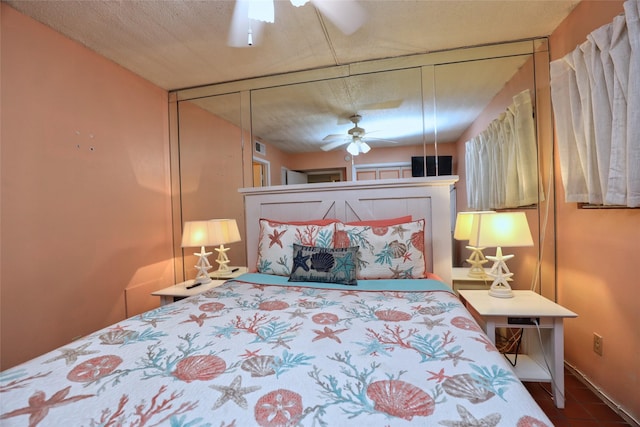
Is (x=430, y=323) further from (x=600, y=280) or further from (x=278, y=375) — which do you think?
(x=600, y=280)

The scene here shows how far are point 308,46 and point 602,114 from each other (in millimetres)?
1984

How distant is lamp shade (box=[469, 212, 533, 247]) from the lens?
5.63ft

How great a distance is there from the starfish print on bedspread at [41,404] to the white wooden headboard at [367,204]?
193 cm

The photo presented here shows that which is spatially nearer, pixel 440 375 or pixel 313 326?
pixel 440 375

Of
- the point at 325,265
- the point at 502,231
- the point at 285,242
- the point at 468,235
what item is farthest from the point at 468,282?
the point at 285,242

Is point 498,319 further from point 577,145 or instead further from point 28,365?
point 28,365

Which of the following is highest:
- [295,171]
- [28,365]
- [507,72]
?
[507,72]

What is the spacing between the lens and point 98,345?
3.36ft

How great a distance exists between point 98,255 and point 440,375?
263cm

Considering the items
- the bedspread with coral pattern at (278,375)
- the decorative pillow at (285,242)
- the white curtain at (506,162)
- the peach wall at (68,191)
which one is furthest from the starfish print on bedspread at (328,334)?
the peach wall at (68,191)

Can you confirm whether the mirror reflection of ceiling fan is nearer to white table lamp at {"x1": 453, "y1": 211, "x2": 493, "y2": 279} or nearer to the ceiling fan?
the ceiling fan

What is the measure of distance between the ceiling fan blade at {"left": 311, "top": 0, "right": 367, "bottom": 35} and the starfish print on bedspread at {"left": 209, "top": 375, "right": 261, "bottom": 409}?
2.08 m

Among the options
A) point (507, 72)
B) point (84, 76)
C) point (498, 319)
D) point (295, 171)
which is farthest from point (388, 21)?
point (84, 76)

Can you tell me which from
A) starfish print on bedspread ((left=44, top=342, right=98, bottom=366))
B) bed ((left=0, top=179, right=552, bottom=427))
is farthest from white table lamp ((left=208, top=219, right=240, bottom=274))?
starfish print on bedspread ((left=44, top=342, right=98, bottom=366))
